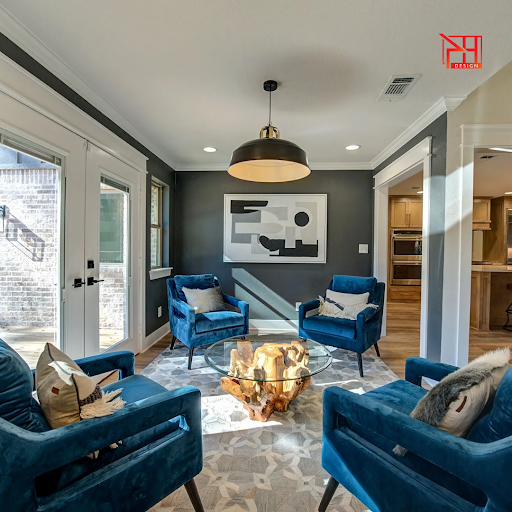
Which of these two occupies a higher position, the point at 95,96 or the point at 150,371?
the point at 95,96

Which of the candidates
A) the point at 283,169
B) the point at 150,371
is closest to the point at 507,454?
the point at 283,169

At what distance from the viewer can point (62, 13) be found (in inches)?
60.7

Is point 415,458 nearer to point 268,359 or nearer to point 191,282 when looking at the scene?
point 268,359

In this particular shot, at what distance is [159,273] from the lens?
12.7 feet

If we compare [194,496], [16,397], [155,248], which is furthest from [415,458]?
[155,248]

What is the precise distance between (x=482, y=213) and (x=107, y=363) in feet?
25.9

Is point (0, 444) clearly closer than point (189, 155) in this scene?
Yes

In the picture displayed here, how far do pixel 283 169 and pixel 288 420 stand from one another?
1.87 metres

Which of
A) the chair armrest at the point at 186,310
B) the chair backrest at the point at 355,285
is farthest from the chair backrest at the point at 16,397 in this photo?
the chair backrest at the point at 355,285

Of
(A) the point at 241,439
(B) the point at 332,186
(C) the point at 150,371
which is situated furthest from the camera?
(B) the point at 332,186

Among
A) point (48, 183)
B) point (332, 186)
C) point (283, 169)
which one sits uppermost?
point (332, 186)

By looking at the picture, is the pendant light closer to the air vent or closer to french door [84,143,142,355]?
the air vent

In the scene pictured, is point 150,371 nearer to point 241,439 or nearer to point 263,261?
point 241,439

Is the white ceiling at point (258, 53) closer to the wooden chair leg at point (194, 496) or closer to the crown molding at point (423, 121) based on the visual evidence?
the crown molding at point (423, 121)
